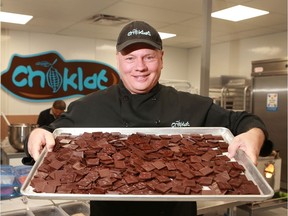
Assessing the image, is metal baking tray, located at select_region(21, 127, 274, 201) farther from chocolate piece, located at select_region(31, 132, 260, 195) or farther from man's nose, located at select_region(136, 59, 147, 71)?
man's nose, located at select_region(136, 59, 147, 71)

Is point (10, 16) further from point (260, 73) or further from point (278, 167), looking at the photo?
point (278, 167)

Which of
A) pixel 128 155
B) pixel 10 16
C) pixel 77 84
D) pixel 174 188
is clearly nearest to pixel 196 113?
pixel 128 155

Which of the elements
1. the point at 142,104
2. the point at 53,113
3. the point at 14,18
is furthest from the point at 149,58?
the point at 14,18

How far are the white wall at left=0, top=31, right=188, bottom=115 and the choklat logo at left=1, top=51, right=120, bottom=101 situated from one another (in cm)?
11

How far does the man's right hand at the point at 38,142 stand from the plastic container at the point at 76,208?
2.63 feet

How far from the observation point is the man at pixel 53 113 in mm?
5160

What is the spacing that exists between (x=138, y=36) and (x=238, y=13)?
3.42m

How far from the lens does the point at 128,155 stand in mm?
1447

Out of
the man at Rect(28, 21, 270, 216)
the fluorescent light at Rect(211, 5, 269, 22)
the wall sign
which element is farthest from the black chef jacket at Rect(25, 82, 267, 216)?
the wall sign

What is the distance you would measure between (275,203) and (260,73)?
6.68ft

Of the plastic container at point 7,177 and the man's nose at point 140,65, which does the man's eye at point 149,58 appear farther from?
the plastic container at point 7,177

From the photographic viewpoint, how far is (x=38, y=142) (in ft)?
4.48

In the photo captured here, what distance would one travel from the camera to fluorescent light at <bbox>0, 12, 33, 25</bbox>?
4.87 meters

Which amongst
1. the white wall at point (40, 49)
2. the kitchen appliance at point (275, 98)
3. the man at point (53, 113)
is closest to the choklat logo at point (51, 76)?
the white wall at point (40, 49)
